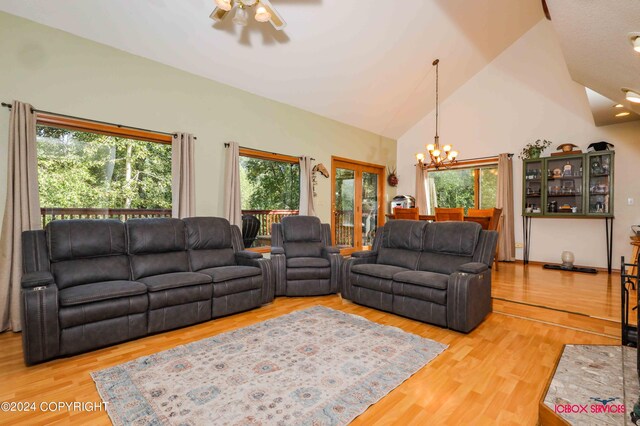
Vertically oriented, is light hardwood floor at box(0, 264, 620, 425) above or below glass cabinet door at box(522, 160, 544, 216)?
below

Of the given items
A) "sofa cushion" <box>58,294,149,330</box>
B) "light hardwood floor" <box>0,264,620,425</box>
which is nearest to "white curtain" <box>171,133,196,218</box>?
"sofa cushion" <box>58,294,149,330</box>

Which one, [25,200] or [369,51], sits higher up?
[369,51]

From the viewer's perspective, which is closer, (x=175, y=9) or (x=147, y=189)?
(x=175, y=9)

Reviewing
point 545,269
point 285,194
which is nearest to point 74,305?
point 285,194

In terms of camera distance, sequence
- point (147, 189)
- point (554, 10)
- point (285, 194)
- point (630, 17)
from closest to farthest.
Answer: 1. point (630, 17)
2. point (554, 10)
3. point (147, 189)
4. point (285, 194)

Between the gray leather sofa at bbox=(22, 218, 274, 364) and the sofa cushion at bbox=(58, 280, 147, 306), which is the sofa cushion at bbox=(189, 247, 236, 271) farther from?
the sofa cushion at bbox=(58, 280, 147, 306)

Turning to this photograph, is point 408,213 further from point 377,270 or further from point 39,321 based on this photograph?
point 39,321

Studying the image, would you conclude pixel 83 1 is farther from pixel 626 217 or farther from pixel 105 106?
pixel 626 217

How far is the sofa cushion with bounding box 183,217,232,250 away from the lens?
381 cm

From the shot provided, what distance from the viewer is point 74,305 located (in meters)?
2.53

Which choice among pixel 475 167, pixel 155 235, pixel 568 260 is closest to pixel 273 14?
pixel 155 235

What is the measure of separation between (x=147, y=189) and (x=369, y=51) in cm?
397

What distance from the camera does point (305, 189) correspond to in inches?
227

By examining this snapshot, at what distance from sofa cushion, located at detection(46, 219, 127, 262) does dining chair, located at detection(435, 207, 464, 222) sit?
454 cm
